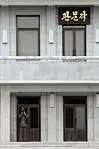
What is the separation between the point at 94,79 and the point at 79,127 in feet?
7.01

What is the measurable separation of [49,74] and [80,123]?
2.45 m

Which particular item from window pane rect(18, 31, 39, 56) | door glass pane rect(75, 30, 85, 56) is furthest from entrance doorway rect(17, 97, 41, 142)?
door glass pane rect(75, 30, 85, 56)

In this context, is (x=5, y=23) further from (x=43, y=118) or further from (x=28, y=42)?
(x=43, y=118)

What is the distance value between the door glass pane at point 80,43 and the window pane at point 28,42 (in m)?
1.64

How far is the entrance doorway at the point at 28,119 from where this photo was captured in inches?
604

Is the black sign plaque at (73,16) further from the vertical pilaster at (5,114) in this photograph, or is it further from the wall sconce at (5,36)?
the vertical pilaster at (5,114)

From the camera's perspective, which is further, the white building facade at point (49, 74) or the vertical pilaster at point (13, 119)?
the vertical pilaster at point (13, 119)

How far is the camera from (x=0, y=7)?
15.3 metres

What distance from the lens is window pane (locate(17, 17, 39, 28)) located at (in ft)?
51.0

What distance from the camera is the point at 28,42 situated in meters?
15.6

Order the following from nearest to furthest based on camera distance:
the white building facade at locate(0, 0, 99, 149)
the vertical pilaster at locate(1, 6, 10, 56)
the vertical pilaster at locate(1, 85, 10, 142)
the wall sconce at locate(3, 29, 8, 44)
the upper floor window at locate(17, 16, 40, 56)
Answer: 1. the white building facade at locate(0, 0, 99, 149)
2. the vertical pilaster at locate(1, 85, 10, 142)
3. the wall sconce at locate(3, 29, 8, 44)
4. the vertical pilaster at locate(1, 6, 10, 56)
5. the upper floor window at locate(17, 16, 40, 56)

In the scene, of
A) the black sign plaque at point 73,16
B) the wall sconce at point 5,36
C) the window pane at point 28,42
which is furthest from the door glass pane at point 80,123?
the wall sconce at point 5,36

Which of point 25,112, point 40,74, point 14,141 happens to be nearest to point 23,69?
point 40,74

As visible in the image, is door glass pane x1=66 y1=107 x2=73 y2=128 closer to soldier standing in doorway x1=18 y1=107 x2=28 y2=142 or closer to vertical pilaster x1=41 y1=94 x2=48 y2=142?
vertical pilaster x1=41 y1=94 x2=48 y2=142
